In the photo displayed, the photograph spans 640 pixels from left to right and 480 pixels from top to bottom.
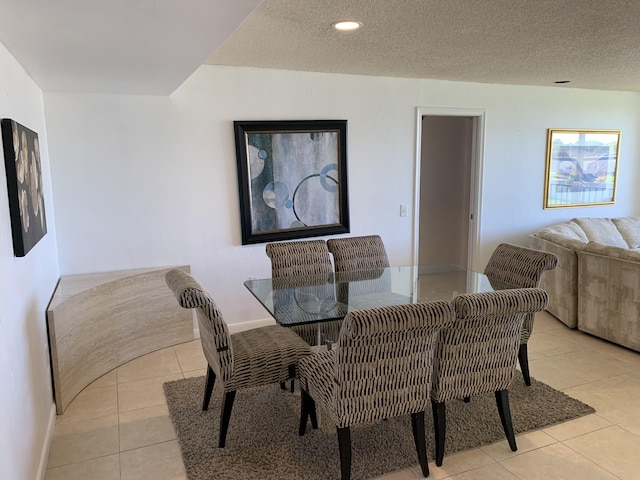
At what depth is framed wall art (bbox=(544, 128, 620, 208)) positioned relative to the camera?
5.48 meters

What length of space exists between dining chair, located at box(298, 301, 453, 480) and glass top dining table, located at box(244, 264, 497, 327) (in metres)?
0.40

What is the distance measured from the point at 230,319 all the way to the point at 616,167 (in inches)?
197

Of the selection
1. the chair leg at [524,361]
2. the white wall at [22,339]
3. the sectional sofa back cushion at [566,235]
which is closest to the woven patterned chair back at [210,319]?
the white wall at [22,339]

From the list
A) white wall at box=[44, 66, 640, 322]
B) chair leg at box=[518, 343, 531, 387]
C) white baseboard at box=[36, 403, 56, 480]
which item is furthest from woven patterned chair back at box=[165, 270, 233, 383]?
chair leg at box=[518, 343, 531, 387]

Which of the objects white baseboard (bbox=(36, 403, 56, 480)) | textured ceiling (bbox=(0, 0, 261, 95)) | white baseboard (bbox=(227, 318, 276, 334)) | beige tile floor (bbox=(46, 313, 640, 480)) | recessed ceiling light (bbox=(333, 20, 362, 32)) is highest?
recessed ceiling light (bbox=(333, 20, 362, 32))

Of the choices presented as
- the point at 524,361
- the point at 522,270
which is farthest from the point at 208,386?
the point at 522,270

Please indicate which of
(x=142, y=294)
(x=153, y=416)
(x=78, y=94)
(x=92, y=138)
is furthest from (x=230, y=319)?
(x=78, y=94)

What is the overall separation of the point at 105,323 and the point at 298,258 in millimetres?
1462

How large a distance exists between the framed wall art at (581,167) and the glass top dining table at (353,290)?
265cm

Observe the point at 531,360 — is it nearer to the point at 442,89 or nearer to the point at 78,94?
the point at 442,89

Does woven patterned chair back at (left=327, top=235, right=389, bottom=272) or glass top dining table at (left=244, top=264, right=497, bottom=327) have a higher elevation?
woven patterned chair back at (left=327, top=235, right=389, bottom=272)

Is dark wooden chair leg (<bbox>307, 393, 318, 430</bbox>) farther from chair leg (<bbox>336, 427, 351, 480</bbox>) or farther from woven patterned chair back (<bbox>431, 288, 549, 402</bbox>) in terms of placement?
woven patterned chair back (<bbox>431, 288, 549, 402</bbox>)

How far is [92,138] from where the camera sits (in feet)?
11.8

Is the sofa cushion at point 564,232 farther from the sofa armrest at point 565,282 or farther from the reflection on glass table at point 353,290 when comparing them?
the reflection on glass table at point 353,290
